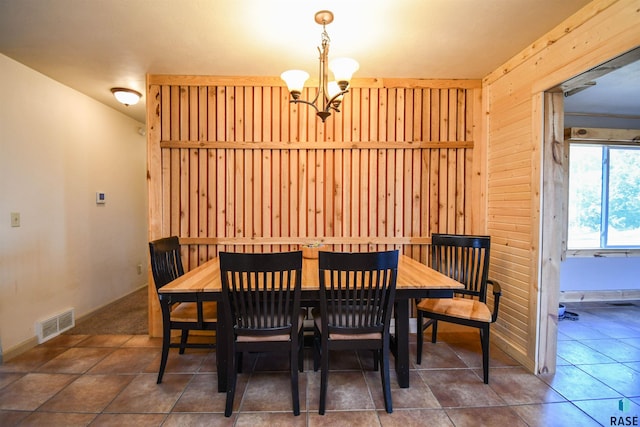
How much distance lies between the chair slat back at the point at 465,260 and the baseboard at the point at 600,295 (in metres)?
2.29

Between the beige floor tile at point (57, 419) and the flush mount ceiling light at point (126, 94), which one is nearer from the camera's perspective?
the beige floor tile at point (57, 419)

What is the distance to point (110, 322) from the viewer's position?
10.7 ft

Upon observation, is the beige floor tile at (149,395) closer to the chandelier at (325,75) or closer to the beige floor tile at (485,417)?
the beige floor tile at (485,417)

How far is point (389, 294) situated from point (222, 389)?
1.37 m

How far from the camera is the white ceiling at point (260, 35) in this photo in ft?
6.31

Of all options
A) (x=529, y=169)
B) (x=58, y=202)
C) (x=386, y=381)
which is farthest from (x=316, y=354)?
(x=58, y=202)

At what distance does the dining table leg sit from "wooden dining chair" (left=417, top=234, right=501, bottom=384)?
14.9 inches

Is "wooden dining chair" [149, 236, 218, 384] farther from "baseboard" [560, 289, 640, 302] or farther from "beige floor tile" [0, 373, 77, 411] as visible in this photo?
"baseboard" [560, 289, 640, 302]

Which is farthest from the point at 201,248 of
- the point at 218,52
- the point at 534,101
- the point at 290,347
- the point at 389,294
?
the point at 534,101

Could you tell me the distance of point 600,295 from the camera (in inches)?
155

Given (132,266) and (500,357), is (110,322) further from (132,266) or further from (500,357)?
(500,357)

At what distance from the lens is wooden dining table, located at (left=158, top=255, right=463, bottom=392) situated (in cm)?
187

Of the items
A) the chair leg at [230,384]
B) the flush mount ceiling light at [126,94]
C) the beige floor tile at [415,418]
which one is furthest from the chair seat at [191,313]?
the flush mount ceiling light at [126,94]

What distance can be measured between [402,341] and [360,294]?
2.00ft
